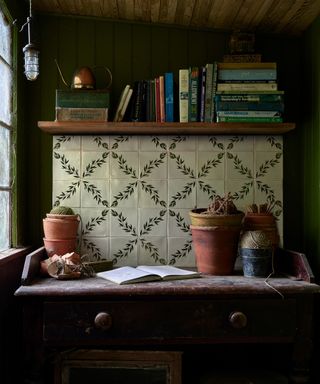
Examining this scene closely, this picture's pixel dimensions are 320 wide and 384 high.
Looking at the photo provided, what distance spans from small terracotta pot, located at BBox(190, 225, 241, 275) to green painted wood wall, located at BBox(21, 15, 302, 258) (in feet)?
1.79

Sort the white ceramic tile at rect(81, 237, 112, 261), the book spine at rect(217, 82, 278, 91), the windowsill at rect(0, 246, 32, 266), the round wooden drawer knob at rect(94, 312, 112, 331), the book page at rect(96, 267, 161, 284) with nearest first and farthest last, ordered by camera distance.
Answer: the round wooden drawer knob at rect(94, 312, 112, 331)
the book page at rect(96, 267, 161, 284)
the windowsill at rect(0, 246, 32, 266)
the book spine at rect(217, 82, 278, 91)
the white ceramic tile at rect(81, 237, 112, 261)

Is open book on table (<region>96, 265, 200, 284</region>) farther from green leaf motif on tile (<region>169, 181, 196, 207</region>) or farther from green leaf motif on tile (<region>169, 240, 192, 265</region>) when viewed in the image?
green leaf motif on tile (<region>169, 181, 196, 207</region>)

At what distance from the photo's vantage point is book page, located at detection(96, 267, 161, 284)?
5.84 feet

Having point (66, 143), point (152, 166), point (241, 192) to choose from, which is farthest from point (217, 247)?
point (66, 143)

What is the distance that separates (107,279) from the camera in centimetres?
186

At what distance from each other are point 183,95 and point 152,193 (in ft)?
1.72

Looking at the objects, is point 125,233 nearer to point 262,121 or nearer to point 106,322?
point 106,322

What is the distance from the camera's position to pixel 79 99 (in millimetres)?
2123

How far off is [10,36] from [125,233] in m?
1.11

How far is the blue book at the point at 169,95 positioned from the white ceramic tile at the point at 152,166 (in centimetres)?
23

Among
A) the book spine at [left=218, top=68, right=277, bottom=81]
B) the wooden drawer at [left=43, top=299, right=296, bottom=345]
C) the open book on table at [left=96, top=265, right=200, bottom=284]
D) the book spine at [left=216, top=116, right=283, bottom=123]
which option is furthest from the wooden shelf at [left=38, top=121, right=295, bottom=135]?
the wooden drawer at [left=43, top=299, right=296, bottom=345]

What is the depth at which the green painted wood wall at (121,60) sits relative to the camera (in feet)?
7.73

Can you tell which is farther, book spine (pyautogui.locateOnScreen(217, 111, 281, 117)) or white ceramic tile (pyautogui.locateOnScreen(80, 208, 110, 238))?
white ceramic tile (pyautogui.locateOnScreen(80, 208, 110, 238))

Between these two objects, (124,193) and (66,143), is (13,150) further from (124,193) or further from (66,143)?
(124,193)
